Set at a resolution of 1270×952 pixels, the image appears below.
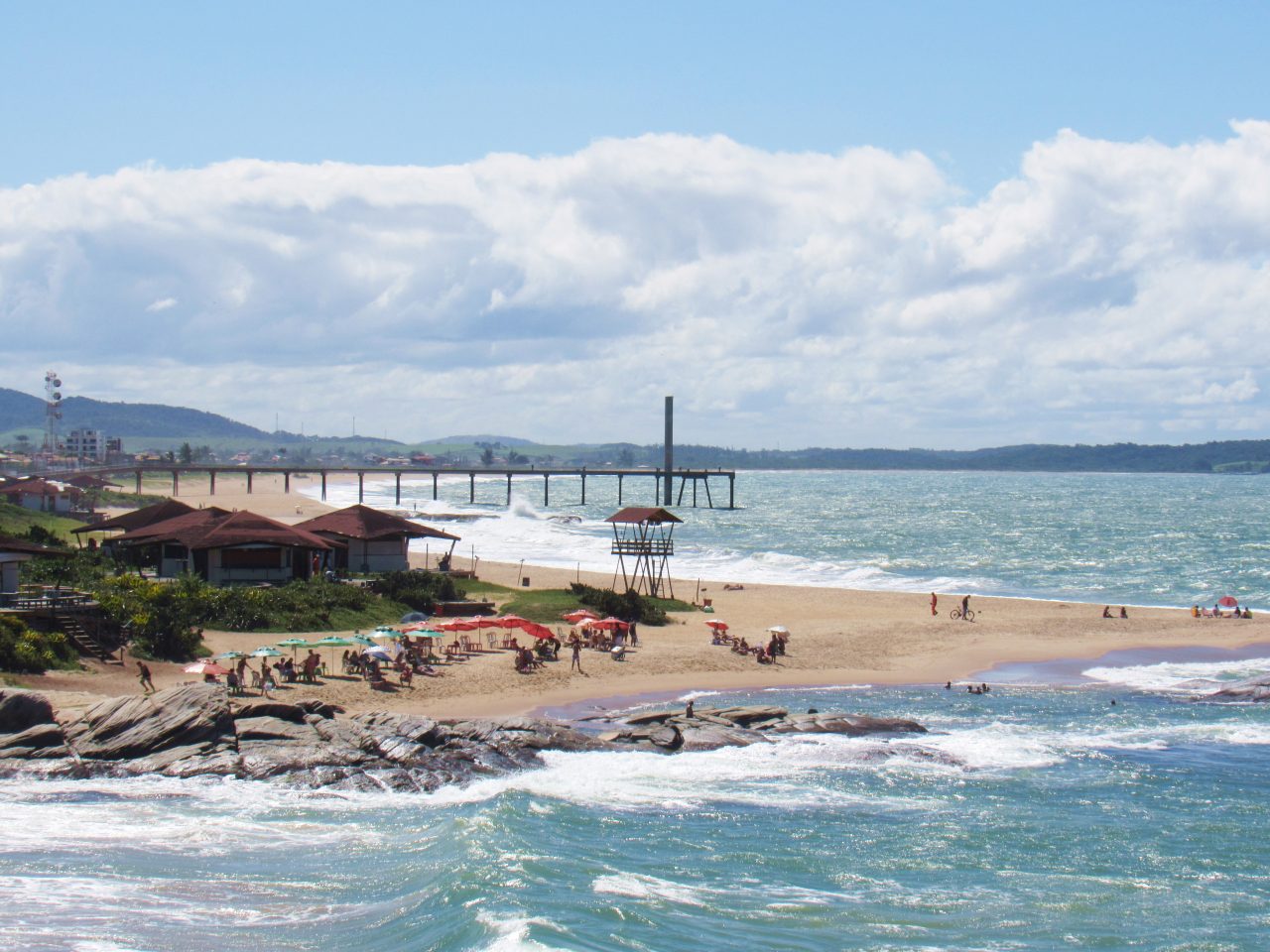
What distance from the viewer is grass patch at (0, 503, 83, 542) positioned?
188 ft

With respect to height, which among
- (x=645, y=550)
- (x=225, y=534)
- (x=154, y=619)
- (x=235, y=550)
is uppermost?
(x=225, y=534)

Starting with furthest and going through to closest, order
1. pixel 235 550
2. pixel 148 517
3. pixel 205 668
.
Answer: pixel 148 517 < pixel 235 550 < pixel 205 668

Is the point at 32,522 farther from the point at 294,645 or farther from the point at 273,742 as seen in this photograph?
the point at 273,742

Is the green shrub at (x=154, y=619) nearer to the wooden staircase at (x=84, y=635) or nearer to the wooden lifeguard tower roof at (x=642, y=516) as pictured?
the wooden staircase at (x=84, y=635)

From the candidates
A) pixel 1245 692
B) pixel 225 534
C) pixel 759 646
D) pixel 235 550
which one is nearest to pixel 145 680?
pixel 225 534

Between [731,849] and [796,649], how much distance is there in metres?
18.5

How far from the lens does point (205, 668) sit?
2770 centimetres

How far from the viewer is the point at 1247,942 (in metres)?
16.3

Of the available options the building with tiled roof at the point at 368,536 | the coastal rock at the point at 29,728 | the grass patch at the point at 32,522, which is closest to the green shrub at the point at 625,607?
the building with tiled roof at the point at 368,536

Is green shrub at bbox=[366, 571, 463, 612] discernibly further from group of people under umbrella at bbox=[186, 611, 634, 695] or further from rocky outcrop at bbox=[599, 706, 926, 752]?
rocky outcrop at bbox=[599, 706, 926, 752]

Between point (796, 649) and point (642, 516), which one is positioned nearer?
point (796, 649)

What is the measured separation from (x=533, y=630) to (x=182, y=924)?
1849 cm

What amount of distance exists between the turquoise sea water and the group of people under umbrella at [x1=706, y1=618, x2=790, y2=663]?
2017 centimetres

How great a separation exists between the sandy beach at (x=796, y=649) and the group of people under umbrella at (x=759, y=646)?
0.42 metres
